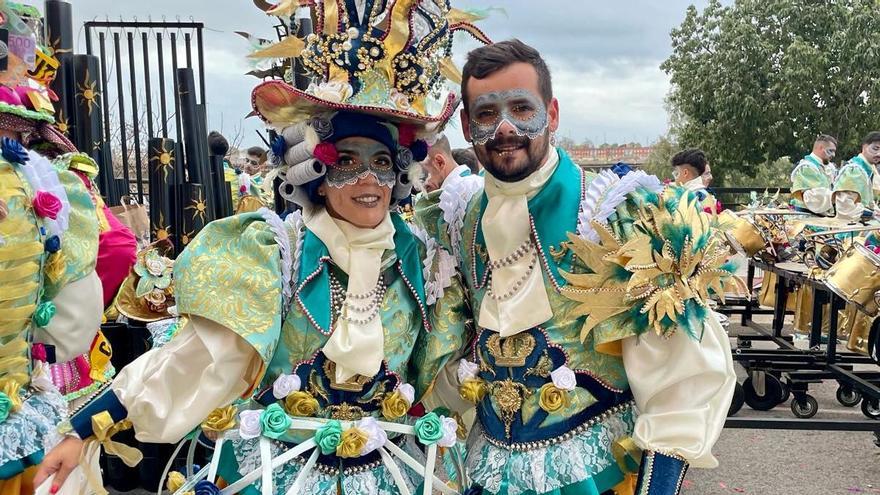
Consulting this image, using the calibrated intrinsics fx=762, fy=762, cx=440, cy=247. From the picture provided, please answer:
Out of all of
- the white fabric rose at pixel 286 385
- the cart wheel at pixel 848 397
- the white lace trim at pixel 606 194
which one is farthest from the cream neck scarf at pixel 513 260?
the cart wheel at pixel 848 397

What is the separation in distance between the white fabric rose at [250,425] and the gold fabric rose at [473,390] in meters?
0.50

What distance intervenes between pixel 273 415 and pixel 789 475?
346 cm

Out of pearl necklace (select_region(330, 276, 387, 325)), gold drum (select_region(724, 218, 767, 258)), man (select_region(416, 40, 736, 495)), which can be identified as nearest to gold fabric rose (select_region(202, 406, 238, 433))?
pearl necklace (select_region(330, 276, 387, 325))

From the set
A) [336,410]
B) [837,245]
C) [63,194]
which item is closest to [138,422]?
[336,410]

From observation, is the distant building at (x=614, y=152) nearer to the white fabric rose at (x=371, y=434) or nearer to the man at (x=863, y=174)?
the man at (x=863, y=174)

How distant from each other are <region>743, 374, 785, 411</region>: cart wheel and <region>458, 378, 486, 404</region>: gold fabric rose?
378 cm

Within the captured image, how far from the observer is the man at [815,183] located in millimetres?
6801

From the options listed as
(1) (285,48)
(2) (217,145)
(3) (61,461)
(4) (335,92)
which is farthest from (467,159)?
(3) (61,461)

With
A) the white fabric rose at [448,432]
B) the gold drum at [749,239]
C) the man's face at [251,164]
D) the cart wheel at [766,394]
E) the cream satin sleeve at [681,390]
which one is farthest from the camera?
the man's face at [251,164]

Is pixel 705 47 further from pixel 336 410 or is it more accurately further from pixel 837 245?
pixel 336 410

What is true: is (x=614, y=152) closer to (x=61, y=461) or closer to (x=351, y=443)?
(x=351, y=443)

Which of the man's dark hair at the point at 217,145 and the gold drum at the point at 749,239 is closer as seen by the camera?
the man's dark hair at the point at 217,145

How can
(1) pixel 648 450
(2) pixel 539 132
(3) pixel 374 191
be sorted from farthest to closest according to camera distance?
(3) pixel 374 191
(2) pixel 539 132
(1) pixel 648 450

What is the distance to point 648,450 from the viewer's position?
1688 millimetres
